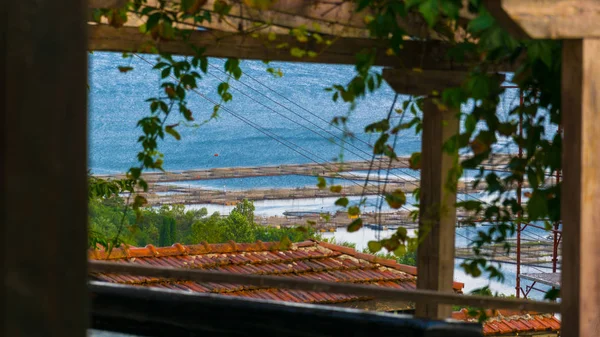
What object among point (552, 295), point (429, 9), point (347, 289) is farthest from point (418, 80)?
point (429, 9)

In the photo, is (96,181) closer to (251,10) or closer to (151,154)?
(151,154)

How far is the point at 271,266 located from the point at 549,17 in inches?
244

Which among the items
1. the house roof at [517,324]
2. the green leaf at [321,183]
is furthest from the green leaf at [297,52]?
the house roof at [517,324]

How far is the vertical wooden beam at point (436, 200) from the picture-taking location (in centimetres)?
287

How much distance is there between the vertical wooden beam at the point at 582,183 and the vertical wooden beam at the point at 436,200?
1089 mm

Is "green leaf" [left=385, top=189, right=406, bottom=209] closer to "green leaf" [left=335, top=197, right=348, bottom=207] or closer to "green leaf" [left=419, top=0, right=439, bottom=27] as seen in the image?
"green leaf" [left=335, top=197, right=348, bottom=207]

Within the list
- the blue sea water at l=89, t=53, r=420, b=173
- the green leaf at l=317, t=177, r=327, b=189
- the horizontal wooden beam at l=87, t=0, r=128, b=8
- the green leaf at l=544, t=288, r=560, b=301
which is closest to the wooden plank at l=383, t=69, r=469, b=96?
the green leaf at l=317, t=177, r=327, b=189

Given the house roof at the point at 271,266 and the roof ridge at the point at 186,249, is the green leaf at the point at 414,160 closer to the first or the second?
the house roof at the point at 271,266

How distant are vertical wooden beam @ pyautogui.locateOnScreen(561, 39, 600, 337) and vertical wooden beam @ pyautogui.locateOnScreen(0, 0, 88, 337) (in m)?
A: 1.27

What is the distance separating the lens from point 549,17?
162cm

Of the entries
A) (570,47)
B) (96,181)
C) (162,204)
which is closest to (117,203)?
(162,204)

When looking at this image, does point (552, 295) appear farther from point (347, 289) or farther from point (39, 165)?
point (39, 165)

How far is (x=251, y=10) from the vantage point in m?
2.62

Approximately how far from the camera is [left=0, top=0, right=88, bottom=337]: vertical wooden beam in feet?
2.19
